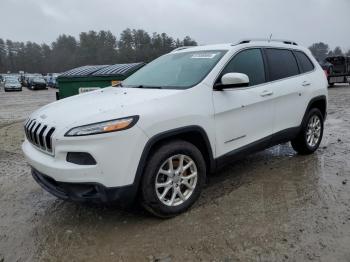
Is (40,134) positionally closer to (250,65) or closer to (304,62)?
(250,65)

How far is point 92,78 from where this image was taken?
22.4ft

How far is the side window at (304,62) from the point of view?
5.58 metres

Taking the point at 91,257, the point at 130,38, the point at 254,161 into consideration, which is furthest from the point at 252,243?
the point at 130,38

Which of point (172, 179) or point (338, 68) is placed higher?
point (338, 68)

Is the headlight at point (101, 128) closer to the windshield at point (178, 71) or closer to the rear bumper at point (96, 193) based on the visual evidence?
the rear bumper at point (96, 193)

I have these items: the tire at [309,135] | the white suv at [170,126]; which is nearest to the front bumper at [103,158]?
the white suv at [170,126]

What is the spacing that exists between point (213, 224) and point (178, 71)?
1842 mm

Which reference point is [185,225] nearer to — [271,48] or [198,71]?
[198,71]

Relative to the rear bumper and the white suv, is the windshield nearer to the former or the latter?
the white suv

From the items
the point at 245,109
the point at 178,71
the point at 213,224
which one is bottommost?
the point at 213,224

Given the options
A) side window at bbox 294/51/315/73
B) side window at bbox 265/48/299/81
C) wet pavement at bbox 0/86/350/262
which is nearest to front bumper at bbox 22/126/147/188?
wet pavement at bbox 0/86/350/262

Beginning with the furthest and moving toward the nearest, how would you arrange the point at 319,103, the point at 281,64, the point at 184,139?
the point at 319,103 → the point at 281,64 → the point at 184,139

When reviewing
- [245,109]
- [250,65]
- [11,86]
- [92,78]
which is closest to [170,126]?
[245,109]

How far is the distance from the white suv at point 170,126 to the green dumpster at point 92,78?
1615mm
